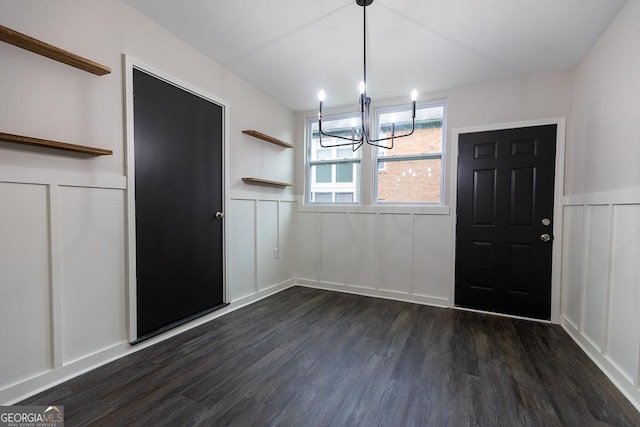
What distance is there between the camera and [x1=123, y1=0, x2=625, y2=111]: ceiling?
Answer: 1.98 meters

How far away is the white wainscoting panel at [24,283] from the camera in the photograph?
1.53 metres

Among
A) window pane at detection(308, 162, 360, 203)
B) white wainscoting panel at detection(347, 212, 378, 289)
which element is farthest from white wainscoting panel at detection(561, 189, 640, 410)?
window pane at detection(308, 162, 360, 203)

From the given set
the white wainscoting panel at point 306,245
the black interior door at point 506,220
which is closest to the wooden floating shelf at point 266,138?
the white wainscoting panel at point 306,245

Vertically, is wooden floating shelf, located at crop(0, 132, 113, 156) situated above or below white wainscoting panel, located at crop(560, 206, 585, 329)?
above

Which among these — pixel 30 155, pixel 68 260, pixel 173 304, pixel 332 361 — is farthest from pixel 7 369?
pixel 332 361

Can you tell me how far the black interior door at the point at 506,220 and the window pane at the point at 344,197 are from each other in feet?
4.42

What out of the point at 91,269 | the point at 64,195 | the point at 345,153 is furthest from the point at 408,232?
the point at 64,195

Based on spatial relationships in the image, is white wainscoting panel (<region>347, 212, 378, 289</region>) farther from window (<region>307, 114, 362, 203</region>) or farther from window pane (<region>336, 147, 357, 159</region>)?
window pane (<region>336, 147, 357, 159</region>)

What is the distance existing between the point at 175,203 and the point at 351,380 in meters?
1.97

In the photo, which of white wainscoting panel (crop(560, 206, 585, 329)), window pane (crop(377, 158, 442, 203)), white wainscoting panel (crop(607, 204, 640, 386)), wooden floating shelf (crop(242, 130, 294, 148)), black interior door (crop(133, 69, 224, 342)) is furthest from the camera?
window pane (crop(377, 158, 442, 203))

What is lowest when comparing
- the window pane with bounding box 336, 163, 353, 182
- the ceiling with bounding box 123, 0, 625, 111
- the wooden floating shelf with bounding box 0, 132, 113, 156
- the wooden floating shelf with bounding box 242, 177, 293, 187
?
the wooden floating shelf with bounding box 242, 177, 293, 187

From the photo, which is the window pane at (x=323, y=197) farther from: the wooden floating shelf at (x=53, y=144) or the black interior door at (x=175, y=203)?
the wooden floating shelf at (x=53, y=144)

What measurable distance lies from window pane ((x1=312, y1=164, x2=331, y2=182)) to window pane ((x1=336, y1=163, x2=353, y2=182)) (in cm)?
14

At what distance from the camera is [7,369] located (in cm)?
153
